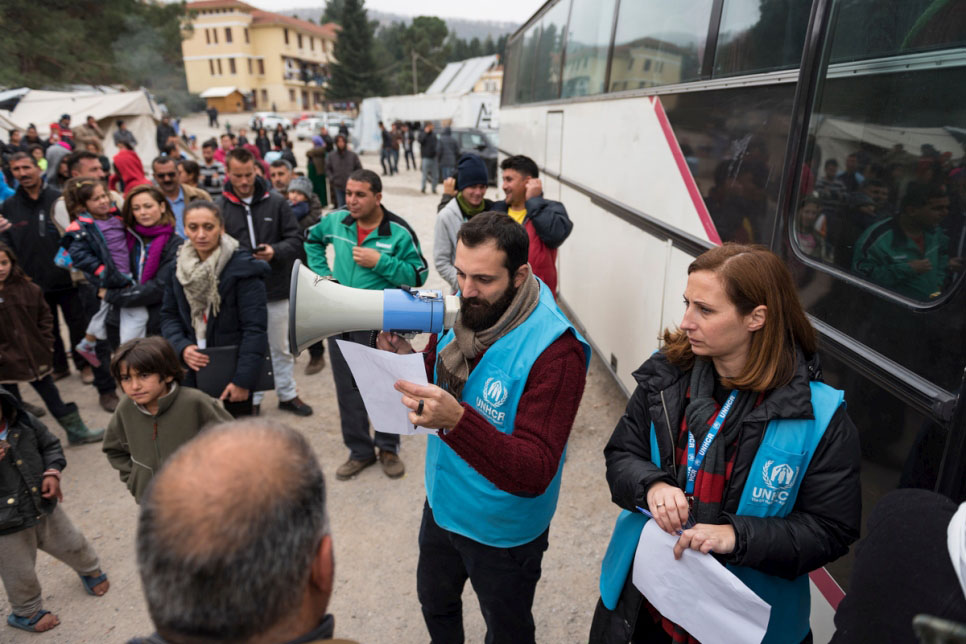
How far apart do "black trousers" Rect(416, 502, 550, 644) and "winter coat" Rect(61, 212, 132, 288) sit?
290cm

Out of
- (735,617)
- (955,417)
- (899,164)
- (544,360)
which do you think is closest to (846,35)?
(899,164)

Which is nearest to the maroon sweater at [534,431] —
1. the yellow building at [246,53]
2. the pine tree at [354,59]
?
the pine tree at [354,59]

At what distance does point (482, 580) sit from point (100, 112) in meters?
20.7

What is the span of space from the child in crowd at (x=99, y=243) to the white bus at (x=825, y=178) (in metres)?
3.46

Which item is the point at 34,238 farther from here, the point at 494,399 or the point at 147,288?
the point at 494,399

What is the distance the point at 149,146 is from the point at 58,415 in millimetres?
17986

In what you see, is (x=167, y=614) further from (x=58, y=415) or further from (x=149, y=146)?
(x=149, y=146)

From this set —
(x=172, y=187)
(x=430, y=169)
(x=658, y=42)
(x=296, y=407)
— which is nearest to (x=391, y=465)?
(x=296, y=407)

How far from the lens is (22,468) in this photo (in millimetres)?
2564

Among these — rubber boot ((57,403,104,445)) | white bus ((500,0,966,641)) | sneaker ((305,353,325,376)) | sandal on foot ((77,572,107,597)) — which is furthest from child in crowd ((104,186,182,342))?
white bus ((500,0,966,641))

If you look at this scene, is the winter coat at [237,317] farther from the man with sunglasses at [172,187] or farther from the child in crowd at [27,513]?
the man with sunglasses at [172,187]

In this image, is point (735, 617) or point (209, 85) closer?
point (735, 617)

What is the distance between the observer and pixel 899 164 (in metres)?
1.80

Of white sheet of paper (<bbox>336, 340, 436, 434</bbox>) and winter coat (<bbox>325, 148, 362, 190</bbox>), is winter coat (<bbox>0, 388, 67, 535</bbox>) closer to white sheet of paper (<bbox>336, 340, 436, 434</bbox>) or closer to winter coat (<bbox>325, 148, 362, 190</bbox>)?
white sheet of paper (<bbox>336, 340, 436, 434</bbox>)
